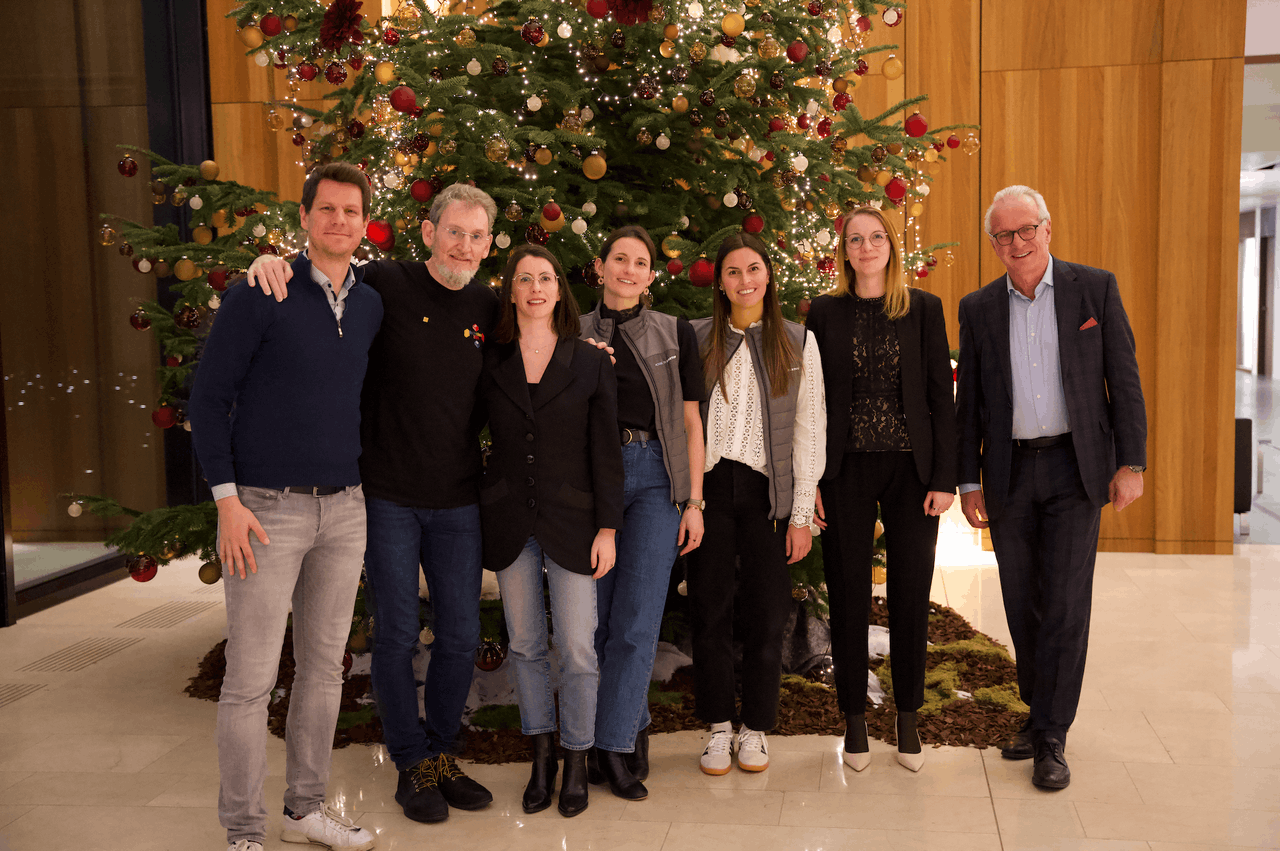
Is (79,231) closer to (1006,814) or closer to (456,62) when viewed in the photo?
(456,62)

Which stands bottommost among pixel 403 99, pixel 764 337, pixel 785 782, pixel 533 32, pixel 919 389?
pixel 785 782

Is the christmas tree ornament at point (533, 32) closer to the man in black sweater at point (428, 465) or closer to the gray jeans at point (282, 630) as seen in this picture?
the man in black sweater at point (428, 465)

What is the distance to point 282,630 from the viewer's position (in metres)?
2.42

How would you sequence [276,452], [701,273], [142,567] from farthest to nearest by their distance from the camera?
[142,567]
[701,273]
[276,452]

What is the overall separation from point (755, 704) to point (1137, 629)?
2.38m

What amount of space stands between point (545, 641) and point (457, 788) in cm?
50

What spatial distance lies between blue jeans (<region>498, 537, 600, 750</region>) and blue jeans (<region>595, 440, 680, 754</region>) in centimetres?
8

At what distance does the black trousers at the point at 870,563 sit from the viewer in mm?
2895

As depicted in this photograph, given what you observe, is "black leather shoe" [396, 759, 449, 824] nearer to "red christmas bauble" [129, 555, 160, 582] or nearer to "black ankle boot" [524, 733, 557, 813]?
"black ankle boot" [524, 733, 557, 813]

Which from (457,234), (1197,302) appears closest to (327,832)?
(457,234)

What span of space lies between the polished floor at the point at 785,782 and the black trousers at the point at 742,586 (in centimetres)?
30

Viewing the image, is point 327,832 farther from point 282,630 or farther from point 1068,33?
point 1068,33

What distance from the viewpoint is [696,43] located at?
10.8ft

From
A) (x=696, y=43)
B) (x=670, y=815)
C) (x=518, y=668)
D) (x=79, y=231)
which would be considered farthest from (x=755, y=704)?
(x=79, y=231)
